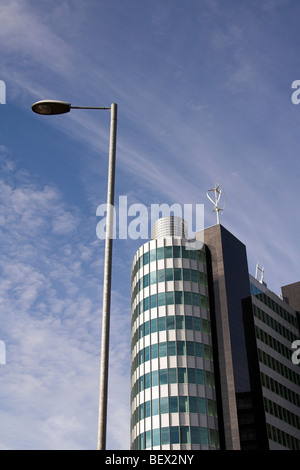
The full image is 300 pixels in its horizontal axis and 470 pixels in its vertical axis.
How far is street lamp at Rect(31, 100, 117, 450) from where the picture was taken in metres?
16.6

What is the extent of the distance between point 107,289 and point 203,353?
2457 inches

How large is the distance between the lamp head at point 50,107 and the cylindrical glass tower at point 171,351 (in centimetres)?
5945

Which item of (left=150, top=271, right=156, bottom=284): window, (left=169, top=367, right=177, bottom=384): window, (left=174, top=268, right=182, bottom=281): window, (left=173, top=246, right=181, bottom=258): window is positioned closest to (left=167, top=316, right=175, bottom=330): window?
(left=169, top=367, right=177, bottom=384): window

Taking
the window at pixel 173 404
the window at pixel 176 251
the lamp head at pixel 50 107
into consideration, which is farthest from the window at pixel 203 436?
the lamp head at pixel 50 107

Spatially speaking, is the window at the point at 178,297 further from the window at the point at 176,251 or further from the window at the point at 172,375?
the window at the point at 172,375

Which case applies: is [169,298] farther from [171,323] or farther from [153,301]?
[171,323]

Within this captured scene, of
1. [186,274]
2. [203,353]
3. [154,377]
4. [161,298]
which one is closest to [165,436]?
[154,377]

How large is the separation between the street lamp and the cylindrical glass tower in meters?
57.8

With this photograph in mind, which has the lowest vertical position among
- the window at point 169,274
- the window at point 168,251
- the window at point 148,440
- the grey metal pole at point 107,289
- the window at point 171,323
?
the grey metal pole at point 107,289

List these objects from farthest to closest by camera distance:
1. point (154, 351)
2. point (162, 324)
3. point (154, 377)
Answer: point (162, 324), point (154, 351), point (154, 377)

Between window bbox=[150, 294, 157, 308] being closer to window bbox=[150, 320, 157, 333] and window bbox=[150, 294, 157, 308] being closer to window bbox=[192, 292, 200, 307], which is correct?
window bbox=[150, 320, 157, 333]

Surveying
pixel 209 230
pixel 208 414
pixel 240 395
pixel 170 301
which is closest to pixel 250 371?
pixel 240 395

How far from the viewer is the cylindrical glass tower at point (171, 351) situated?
72.3m

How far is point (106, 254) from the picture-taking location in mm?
18969
